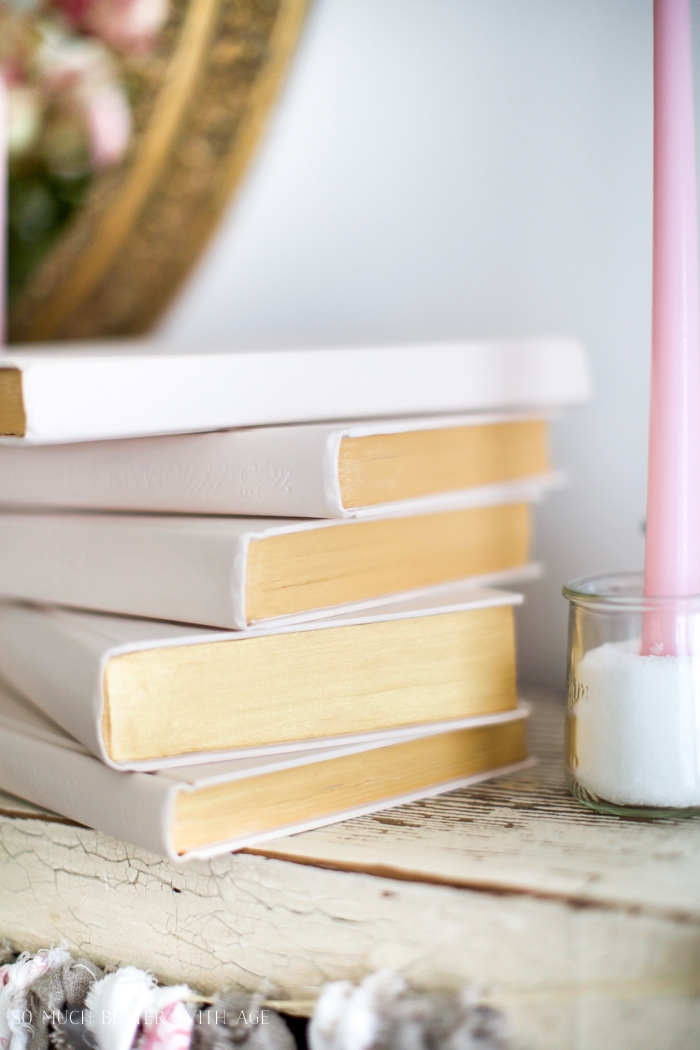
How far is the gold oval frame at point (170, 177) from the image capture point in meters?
0.68

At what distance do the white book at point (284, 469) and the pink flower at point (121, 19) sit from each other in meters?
0.37

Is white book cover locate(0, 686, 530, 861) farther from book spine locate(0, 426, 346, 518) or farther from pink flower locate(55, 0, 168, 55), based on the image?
pink flower locate(55, 0, 168, 55)

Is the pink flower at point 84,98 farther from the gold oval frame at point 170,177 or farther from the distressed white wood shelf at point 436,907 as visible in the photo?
the distressed white wood shelf at point 436,907

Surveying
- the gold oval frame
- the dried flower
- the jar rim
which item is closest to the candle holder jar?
the jar rim

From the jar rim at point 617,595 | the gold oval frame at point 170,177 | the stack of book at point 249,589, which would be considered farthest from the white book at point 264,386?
the gold oval frame at point 170,177

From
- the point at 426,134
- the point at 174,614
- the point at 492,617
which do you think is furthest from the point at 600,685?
the point at 426,134

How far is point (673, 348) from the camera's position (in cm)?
40

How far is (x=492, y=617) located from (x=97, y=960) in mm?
231

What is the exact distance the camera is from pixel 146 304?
784mm

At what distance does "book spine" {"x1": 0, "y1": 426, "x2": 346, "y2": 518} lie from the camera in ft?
1.32

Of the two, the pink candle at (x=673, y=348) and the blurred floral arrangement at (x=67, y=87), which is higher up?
the blurred floral arrangement at (x=67, y=87)

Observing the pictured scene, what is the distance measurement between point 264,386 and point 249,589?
0.10 m

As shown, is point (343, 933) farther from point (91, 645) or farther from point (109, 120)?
point (109, 120)

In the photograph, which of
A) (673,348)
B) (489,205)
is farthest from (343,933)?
(489,205)
